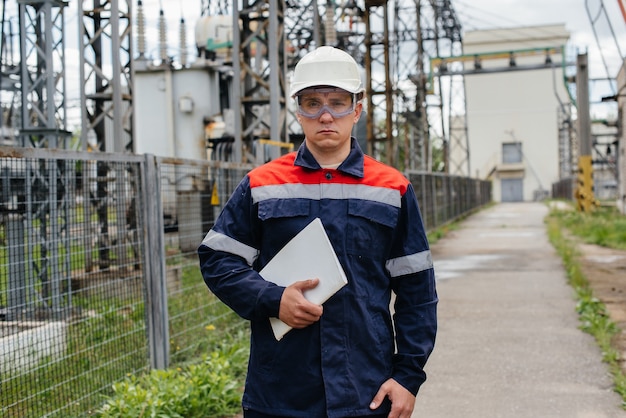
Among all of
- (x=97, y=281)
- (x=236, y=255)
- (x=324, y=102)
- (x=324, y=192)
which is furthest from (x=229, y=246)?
(x=97, y=281)

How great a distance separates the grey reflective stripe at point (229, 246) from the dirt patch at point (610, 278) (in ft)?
15.9

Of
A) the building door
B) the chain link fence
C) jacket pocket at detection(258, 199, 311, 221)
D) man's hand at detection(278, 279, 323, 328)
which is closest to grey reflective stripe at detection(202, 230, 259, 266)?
jacket pocket at detection(258, 199, 311, 221)

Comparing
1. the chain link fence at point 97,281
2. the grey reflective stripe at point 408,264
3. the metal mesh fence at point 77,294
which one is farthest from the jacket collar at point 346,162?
the metal mesh fence at point 77,294

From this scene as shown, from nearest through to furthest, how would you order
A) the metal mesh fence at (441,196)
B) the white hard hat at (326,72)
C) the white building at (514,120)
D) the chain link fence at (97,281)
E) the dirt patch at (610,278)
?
the white hard hat at (326,72) → the chain link fence at (97,281) → the dirt patch at (610,278) → the metal mesh fence at (441,196) → the white building at (514,120)

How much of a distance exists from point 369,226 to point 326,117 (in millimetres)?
388

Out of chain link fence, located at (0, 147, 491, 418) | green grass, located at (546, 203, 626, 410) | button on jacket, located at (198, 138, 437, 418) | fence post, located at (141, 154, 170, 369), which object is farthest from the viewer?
green grass, located at (546, 203, 626, 410)

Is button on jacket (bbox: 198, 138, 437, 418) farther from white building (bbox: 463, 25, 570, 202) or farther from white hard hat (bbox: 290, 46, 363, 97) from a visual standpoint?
white building (bbox: 463, 25, 570, 202)

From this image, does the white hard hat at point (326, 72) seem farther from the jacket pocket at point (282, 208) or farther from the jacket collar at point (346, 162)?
the jacket pocket at point (282, 208)

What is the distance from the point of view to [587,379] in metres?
6.62

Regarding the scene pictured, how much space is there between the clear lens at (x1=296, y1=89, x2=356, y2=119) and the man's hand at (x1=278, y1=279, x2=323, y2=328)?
1.91ft

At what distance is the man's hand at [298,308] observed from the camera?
2652 mm

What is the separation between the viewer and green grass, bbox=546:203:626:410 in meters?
7.18

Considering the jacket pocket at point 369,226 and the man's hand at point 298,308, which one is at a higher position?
the jacket pocket at point 369,226

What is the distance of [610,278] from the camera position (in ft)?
40.5
